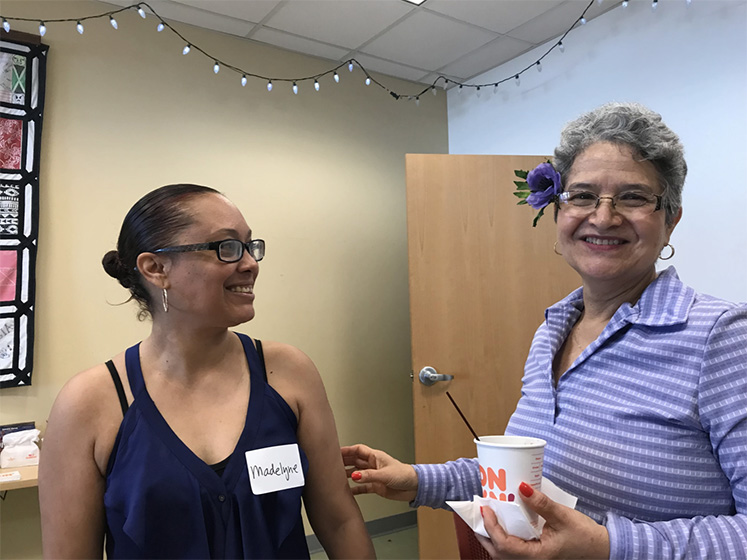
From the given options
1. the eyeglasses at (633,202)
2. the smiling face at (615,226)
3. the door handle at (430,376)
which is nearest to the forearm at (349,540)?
the smiling face at (615,226)

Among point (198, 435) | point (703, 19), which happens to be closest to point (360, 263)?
point (703, 19)

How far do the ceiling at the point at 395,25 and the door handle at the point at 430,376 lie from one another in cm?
192

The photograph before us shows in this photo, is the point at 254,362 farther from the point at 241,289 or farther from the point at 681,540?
the point at 681,540

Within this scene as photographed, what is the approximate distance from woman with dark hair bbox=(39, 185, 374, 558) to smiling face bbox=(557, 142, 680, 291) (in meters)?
0.75

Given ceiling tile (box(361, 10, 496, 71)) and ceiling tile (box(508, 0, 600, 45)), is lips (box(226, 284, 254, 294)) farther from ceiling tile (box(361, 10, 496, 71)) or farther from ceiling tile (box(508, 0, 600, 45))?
ceiling tile (box(508, 0, 600, 45))

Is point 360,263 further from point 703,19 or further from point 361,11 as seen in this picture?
point 703,19

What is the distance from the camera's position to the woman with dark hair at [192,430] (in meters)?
1.18

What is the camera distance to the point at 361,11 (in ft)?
9.66

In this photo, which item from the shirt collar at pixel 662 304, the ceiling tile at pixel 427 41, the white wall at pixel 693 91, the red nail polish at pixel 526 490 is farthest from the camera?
the ceiling tile at pixel 427 41

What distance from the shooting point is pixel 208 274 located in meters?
1.30

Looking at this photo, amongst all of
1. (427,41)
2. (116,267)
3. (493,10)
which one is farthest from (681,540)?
(427,41)

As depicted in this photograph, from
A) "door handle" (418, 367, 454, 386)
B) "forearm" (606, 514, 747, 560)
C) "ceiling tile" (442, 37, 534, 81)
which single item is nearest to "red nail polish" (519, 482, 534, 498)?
"forearm" (606, 514, 747, 560)

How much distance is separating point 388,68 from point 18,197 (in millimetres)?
2316

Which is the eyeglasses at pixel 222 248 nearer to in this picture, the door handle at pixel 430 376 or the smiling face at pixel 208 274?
the smiling face at pixel 208 274
